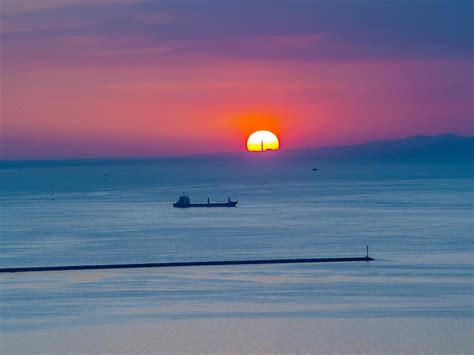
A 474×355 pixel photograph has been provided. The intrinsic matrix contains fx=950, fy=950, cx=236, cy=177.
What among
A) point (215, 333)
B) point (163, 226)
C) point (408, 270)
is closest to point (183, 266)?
point (408, 270)

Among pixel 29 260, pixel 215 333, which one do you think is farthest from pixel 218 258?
pixel 215 333

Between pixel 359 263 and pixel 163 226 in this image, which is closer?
pixel 359 263

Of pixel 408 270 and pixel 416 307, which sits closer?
pixel 416 307

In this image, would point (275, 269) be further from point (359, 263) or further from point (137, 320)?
point (137, 320)

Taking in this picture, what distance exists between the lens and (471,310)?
22969mm

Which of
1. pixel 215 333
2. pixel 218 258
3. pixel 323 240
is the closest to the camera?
pixel 215 333

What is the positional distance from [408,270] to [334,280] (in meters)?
3.53

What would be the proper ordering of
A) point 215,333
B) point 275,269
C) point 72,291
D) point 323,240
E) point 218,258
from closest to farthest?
point 215,333 → point 72,291 → point 275,269 → point 218,258 → point 323,240

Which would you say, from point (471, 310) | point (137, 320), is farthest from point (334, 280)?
point (137, 320)

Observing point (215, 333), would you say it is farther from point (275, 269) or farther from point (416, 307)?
point (275, 269)

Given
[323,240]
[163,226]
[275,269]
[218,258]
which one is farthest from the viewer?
[163,226]

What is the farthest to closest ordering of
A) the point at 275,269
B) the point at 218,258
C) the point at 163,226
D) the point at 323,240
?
the point at 163,226 < the point at 323,240 < the point at 218,258 < the point at 275,269

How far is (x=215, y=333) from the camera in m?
20.4

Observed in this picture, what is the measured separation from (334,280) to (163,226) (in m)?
21.0
